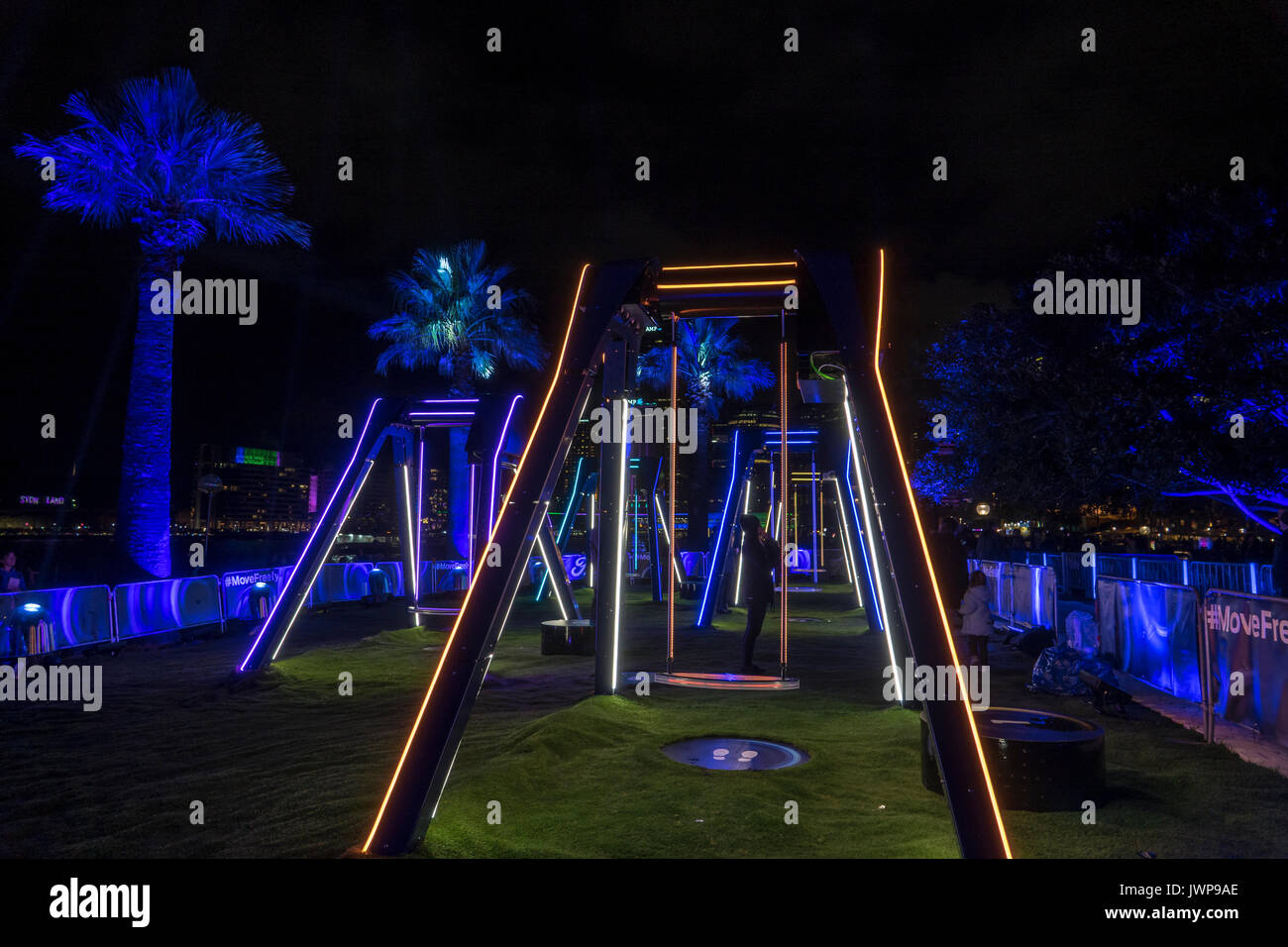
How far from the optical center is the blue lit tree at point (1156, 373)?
65.4ft

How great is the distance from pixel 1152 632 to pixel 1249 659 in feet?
8.95

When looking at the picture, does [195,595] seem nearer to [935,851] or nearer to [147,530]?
[147,530]

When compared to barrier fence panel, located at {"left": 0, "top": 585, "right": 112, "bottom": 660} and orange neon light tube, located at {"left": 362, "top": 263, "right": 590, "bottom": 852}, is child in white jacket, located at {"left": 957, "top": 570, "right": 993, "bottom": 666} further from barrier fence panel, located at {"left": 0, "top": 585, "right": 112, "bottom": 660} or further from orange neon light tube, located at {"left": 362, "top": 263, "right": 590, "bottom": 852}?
barrier fence panel, located at {"left": 0, "top": 585, "right": 112, "bottom": 660}

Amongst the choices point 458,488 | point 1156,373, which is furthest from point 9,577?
point 1156,373

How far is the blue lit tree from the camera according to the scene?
65.4ft

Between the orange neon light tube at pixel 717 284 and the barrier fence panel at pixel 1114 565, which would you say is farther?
the barrier fence panel at pixel 1114 565

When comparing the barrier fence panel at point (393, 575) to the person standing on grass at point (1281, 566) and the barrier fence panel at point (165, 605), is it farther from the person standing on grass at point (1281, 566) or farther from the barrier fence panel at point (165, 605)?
the person standing on grass at point (1281, 566)

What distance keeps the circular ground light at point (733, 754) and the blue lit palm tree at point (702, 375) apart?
24311 mm

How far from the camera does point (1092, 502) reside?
25.4 meters

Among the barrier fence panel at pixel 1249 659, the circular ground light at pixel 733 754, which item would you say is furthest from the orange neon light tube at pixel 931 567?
the barrier fence panel at pixel 1249 659

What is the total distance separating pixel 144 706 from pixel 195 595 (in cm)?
730

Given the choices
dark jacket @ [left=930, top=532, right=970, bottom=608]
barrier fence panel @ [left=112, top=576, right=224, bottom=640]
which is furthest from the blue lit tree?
barrier fence panel @ [left=112, top=576, right=224, bottom=640]

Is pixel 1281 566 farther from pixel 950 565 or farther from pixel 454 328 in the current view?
pixel 454 328

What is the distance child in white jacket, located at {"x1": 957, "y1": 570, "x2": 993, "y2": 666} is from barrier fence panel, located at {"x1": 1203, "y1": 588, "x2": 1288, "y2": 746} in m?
2.57
